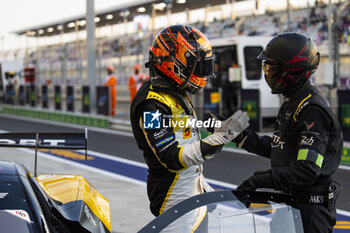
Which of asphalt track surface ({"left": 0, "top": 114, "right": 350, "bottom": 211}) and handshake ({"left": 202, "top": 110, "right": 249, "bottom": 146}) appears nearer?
handshake ({"left": 202, "top": 110, "right": 249, "bottom": 146})

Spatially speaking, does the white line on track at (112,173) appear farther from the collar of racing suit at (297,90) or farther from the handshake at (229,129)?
the handshake at (229,129)

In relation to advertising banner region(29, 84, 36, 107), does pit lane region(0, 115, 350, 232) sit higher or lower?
lower

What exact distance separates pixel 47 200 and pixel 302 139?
Result: 1.68 meters

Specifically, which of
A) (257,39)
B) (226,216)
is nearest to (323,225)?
(226,216)

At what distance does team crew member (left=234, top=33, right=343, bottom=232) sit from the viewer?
231cm

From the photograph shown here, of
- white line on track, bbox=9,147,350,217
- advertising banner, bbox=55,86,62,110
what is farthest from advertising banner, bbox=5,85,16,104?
white line on track, bbox=9,147,350,217

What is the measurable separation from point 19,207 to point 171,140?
973 millimetres

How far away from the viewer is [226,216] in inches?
82.5

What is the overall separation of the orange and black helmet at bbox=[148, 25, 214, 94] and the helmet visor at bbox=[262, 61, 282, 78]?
0.29m

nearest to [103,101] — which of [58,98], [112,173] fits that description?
[58,98]

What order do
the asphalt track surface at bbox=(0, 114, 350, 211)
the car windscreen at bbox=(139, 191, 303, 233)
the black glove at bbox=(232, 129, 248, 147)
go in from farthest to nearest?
the asphalt track surface at bbox=(0, 114, 350, 211), the black glove at bbox=(232, 129, 248, 147), the car windscreen at bbox=(139, 191, 303, 233)

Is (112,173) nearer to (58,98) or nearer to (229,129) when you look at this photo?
(229,129)

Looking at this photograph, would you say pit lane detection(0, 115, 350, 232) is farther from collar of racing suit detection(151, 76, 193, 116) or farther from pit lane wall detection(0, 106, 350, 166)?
collar of racing suit detection(151, 76, 193, 116)

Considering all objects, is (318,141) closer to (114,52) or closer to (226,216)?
(226,216)
